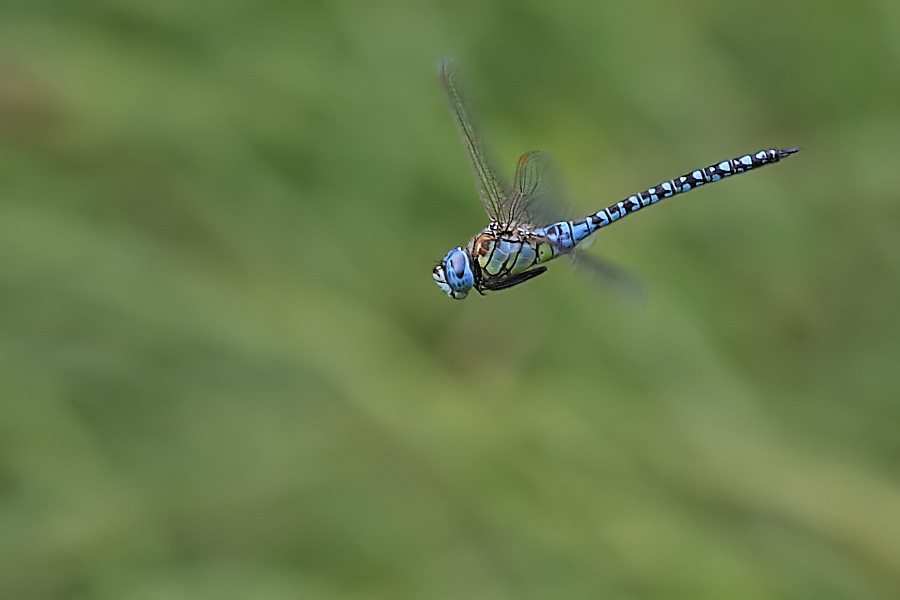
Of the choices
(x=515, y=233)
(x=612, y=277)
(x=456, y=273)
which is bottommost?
(x=612, y=277)

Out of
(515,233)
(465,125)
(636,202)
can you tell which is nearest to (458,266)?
(515,233)

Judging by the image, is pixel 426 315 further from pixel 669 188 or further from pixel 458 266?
pixel 669 188

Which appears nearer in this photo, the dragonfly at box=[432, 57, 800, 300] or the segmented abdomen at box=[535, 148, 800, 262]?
the dragonfly at box=[432, 57, 800, 300]

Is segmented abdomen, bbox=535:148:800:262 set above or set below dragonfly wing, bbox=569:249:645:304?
above

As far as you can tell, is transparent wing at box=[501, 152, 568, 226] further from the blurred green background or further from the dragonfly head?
the blurred green background

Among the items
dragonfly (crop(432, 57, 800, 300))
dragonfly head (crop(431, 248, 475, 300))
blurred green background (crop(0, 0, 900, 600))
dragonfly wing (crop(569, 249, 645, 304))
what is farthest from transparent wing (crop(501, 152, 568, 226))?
blurred green background (crop(0, 0, 900, 600))

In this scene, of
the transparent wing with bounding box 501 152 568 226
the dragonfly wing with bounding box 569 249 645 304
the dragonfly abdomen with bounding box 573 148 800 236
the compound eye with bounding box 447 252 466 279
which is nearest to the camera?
the dragonfly wing with bounding box 569 249 645 304

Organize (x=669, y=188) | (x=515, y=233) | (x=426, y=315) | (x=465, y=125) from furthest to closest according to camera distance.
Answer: (x=426, y=315), (x=669, y=188), (x=515, y=233), (x=465, y=125)
